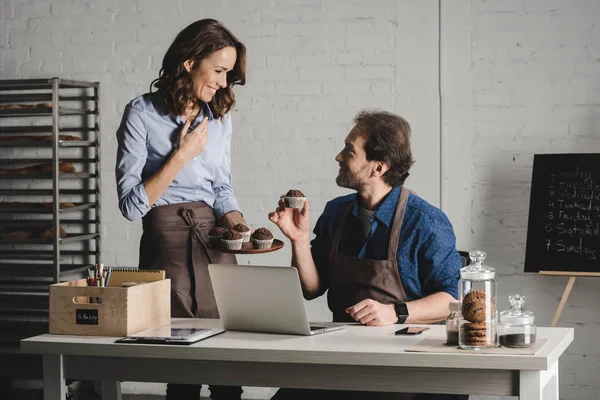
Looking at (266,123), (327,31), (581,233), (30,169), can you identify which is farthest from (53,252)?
(581,233)

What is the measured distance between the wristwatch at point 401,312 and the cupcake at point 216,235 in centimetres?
80

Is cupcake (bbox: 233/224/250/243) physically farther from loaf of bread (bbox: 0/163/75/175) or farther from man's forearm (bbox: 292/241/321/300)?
loaf of bread (bbox: 0/163/75/175)

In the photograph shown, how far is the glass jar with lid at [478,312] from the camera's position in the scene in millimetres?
2268

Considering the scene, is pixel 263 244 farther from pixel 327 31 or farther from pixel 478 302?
pixel 327 31

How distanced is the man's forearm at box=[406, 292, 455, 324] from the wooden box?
807 millimetres

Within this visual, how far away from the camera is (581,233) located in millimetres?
4445

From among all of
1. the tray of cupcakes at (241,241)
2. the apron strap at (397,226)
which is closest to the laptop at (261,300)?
the apron strap at (397,226)

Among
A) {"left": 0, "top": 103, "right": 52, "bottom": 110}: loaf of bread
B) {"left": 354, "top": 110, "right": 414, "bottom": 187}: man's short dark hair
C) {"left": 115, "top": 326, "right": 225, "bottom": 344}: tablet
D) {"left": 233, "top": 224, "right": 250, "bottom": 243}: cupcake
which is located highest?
{"left": 0, "top": 103, "right": 52, "bottom": 110}: loaf of bread

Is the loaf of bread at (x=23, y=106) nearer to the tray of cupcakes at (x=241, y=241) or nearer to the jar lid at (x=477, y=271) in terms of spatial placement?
the tray of cupcakes at (x=241, y=241)

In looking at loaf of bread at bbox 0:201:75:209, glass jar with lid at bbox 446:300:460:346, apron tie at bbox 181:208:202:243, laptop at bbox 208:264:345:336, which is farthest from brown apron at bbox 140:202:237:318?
loaf of bread at bbox 0:201:75:209

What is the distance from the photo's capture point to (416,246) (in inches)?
119

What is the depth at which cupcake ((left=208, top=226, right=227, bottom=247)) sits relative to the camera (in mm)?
3308

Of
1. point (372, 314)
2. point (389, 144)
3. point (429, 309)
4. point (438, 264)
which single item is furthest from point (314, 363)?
point (389, 144)

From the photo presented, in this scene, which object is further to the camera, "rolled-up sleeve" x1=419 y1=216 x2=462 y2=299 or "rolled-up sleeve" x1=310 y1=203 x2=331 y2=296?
"rolled-up sleeve" x1=310 y1=203 x2=331 y2=296
